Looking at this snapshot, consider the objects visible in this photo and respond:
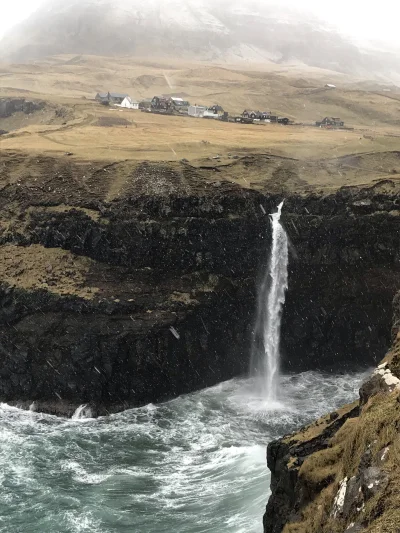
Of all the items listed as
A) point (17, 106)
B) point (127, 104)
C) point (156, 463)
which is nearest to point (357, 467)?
point (156, 463)

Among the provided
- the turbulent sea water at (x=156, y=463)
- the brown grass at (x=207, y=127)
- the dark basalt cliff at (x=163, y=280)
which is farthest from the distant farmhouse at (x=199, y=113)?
the turbulent sea water at (x=156, y=463)

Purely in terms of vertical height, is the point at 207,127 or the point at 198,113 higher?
the point at 207,127

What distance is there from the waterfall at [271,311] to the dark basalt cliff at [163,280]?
0.89 metres

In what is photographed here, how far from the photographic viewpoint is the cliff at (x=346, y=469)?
1515 centimetres

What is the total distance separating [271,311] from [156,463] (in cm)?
2091

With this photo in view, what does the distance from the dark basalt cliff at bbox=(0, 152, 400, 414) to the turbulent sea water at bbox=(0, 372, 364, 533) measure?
10.7 ft

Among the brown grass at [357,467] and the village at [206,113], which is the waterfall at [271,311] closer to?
the brown grass at [357,467]

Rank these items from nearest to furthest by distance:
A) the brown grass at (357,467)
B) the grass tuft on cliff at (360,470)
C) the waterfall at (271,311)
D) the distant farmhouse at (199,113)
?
the brown grass at (357,467), the grass tuft on cliff at (360,470), the waterfall at (271,311), the distant farmhouse at (199,113)

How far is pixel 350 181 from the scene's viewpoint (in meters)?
65.2

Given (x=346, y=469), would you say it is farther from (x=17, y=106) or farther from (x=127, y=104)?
(x=127, y=104)

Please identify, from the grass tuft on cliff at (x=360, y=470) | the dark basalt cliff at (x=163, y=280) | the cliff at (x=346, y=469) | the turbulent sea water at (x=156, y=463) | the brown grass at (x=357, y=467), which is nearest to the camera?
the brown grass at (x=357, y=467)

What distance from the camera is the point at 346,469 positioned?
1880 cm

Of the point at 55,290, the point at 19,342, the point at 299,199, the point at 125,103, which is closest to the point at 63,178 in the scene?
the point at 55,290

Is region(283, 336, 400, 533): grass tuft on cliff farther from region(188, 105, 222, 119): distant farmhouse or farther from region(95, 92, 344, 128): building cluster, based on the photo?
region(188, 105, 222, 119): distant farmhouse
